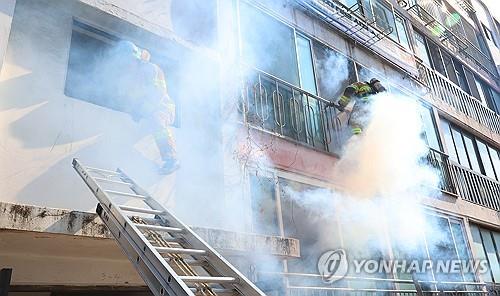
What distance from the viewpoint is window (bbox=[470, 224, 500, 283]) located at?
8.50 m

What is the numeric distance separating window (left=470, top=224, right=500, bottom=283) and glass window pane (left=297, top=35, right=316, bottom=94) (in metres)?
5.30

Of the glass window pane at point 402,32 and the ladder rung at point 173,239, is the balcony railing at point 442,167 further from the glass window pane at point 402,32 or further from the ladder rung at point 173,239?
the ladder rung at point 173,239

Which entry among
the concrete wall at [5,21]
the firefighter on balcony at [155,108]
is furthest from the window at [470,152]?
the concrete wall at [5,21]

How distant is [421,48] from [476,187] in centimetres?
406

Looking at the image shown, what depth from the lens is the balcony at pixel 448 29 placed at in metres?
11.4

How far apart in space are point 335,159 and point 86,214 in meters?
4.40

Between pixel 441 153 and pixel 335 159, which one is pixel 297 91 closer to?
pixel 335 159

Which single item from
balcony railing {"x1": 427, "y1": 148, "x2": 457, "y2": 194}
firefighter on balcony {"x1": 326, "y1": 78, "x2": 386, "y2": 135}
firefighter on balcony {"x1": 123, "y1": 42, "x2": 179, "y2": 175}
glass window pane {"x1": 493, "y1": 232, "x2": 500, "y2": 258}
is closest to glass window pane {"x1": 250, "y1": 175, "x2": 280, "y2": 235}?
firefighter on balcony {"x1": 123, "y1": 42, "x2": 179, "y2": 175}

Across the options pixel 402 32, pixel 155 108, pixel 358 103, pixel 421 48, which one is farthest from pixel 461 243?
pixel 155 108

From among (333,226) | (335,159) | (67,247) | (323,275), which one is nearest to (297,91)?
(335,159)

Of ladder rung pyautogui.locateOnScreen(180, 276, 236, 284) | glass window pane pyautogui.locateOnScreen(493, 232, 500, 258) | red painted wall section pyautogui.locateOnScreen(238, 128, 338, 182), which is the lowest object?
ladder rung pyautogui.locateOnScreen(180, 276, 236, 284)

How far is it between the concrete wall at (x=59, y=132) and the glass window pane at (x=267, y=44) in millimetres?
1796

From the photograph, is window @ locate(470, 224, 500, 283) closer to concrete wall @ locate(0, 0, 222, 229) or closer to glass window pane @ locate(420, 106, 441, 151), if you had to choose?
glass window pane @ locate(420, 106, 441, 151)

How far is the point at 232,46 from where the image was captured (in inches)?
217
